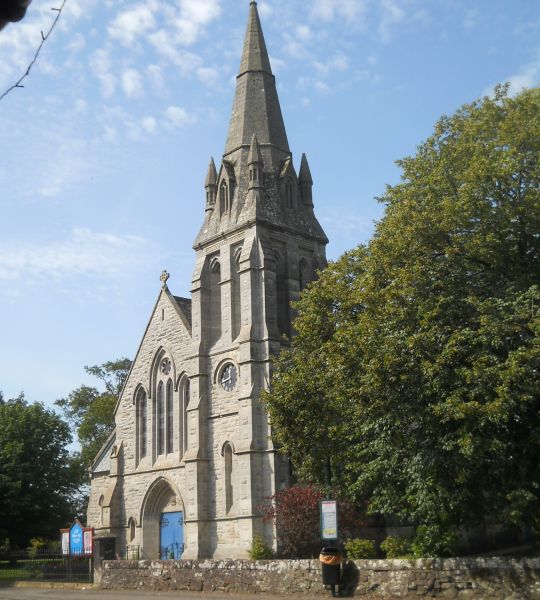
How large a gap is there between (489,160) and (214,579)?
44.7 ft

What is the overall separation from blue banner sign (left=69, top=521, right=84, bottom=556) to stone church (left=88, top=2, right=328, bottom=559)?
646 centimetres

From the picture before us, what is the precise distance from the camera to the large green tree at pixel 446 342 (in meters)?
17.0

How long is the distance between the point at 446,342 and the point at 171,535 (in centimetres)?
2212

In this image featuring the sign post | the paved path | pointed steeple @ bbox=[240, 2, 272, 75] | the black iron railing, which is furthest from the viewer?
pointed steeple @ bbox=[240, 2, 272, 75]

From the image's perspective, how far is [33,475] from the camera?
43.9 metres

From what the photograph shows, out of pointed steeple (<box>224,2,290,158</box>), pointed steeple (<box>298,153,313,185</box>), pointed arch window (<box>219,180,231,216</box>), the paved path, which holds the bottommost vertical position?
the paved path

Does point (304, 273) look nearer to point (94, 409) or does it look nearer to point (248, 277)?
point (248, 277)

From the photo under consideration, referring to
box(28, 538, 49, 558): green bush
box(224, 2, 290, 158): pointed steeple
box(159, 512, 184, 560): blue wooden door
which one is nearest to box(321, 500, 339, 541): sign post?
box(159, 512, 184, 560): blue wooden door

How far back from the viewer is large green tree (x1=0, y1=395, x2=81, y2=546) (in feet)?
135

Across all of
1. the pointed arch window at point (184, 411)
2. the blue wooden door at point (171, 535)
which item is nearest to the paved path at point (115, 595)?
the blue wooden door at point (171, 535)

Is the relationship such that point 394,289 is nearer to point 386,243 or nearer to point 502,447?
point 386,243

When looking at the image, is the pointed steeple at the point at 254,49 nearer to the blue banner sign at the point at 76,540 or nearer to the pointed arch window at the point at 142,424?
the pointed arch window at the point at 142,424

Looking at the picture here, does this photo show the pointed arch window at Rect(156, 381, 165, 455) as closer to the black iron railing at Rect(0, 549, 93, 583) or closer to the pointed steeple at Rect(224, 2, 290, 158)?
the black iron railing at Rect(0, 549, 93, 583)

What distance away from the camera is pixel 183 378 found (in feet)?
121
